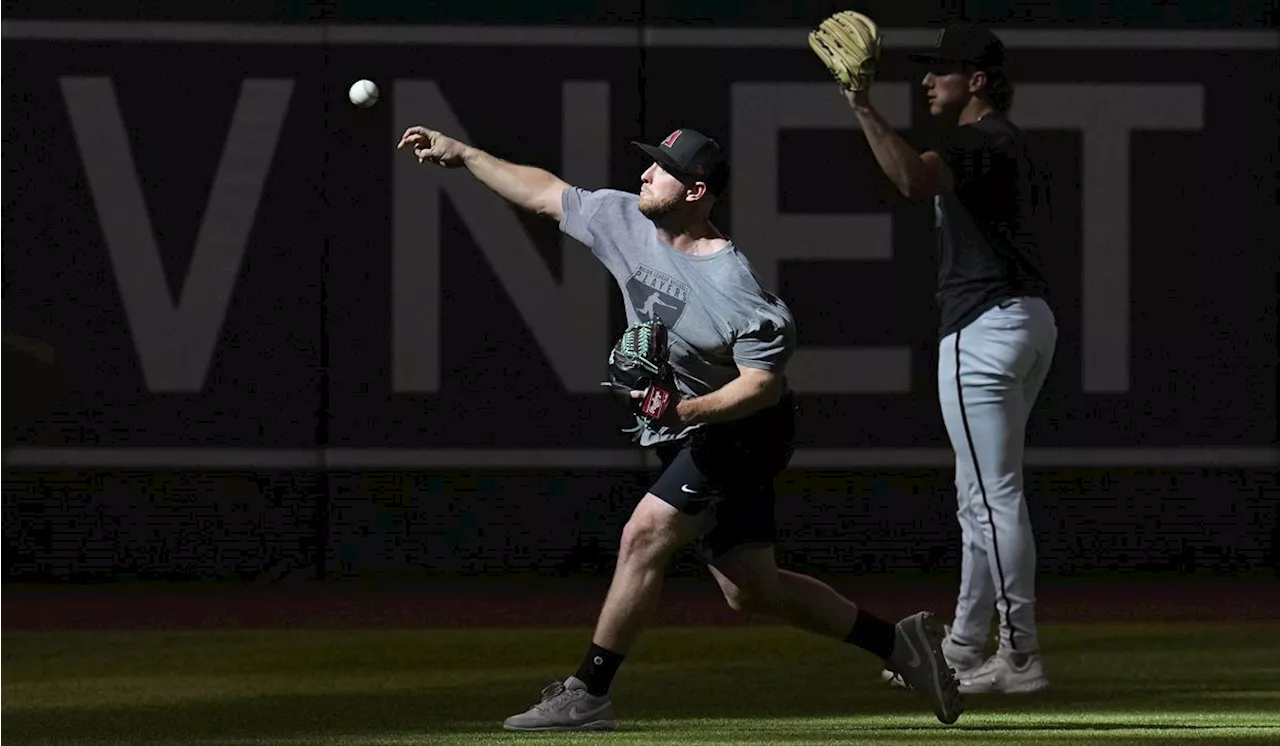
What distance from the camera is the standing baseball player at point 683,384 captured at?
6797 mm

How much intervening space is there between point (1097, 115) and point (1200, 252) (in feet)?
2.91

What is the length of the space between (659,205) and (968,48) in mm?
1494

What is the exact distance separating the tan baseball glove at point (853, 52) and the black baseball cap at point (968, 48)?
71cm

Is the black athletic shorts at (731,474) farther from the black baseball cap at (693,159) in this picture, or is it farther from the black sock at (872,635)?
the black baseball cap at (693,159)

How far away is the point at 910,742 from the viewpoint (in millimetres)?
6840

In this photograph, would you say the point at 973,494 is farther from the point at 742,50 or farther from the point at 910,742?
the point at 742,50

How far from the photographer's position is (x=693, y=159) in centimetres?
695

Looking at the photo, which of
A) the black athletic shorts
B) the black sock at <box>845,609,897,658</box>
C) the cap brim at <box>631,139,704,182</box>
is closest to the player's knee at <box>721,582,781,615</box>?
the black athletic shorts

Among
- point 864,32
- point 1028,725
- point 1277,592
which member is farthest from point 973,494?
point 1277,592

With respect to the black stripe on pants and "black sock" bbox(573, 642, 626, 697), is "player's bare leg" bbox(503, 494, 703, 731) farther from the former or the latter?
the black stripe on pants

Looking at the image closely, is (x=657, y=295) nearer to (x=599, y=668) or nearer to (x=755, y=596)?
(x=755, y=596)

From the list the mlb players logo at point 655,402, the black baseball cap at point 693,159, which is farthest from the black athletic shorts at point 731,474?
the black baseball cap at point 693,159

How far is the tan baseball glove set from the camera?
7199 mm

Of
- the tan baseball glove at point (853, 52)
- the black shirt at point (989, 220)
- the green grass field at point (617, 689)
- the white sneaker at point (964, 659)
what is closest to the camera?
the green grass field at point (617, 689)
